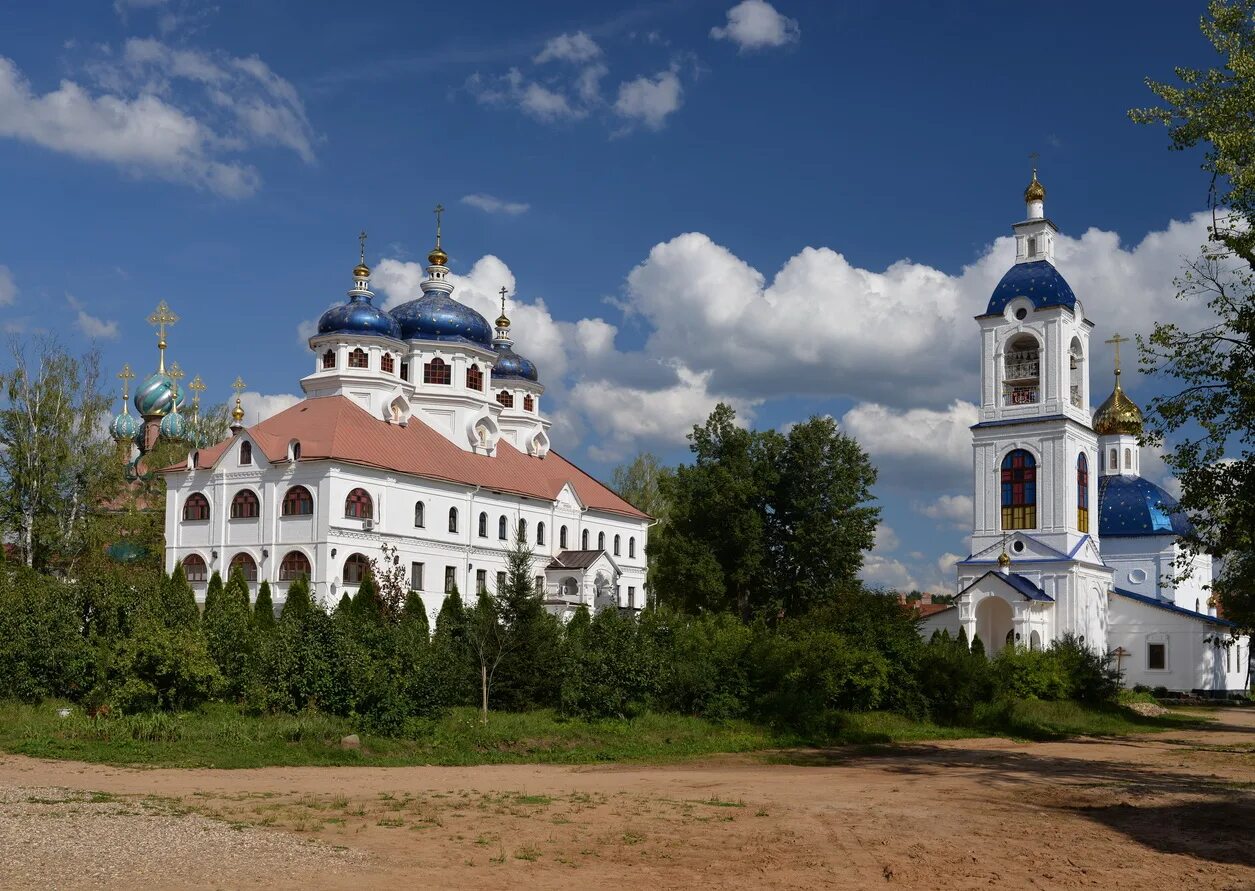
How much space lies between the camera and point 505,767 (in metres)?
23.2

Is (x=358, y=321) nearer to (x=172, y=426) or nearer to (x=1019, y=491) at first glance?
(x=172, y=426)

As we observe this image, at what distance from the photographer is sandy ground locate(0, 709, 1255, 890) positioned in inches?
516

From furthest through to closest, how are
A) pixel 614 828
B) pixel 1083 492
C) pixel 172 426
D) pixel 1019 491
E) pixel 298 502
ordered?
1. pixel 172 426
2. pixel 1083 492
3. pixel 1019 491
4. pixel 298 502
5. pixel 614 828

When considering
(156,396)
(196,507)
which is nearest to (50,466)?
(196,507)

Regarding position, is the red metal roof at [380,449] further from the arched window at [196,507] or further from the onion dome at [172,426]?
the onion dome at [172,426]

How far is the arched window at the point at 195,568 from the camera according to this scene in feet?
144

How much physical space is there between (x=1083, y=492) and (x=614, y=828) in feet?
135

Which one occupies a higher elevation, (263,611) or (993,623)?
(263,611)

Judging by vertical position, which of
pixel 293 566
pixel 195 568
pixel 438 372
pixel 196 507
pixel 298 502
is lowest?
pixel 195 568

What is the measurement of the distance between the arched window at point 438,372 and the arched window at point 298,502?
12714mm

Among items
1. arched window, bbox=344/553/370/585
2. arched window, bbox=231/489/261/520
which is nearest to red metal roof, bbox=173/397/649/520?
arched window, bbox=231/489/261/520

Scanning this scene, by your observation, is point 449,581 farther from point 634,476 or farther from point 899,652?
point 634,476

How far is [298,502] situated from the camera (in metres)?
42.6

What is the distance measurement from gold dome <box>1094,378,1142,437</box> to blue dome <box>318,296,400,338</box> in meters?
35.6
